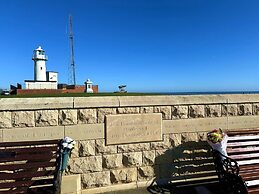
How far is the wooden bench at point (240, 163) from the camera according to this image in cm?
372

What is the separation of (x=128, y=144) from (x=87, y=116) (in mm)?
990

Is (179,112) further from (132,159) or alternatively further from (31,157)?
(31,157)

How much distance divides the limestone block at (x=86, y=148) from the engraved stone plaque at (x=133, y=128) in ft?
1.00

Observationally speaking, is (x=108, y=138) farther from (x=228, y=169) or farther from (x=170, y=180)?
(x=228, y=169)

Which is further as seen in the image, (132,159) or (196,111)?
(196,111)

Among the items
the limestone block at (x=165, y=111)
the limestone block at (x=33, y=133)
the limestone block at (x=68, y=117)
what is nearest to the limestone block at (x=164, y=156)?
the limestone block at (x=165, y=111)

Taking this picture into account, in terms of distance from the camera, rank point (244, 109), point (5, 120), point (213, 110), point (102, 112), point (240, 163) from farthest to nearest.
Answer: point (244, 109) < point (213, 110) < point (102, 112) < point (240, 163) < point (5, 120)

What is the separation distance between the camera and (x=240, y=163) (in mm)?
4281

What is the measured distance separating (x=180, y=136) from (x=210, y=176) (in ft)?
3.69

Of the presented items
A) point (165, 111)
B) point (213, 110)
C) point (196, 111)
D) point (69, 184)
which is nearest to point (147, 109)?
point (165, 111)

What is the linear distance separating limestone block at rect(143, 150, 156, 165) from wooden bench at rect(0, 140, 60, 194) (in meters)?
1.75

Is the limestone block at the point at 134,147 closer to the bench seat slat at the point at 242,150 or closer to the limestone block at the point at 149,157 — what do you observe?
the limestone block at the point at 149,157

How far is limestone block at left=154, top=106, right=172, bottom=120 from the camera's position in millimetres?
4789

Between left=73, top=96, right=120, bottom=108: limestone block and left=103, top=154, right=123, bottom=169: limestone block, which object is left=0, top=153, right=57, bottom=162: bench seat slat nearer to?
left=73, top=96, right=120, bottom=108: limestone block
